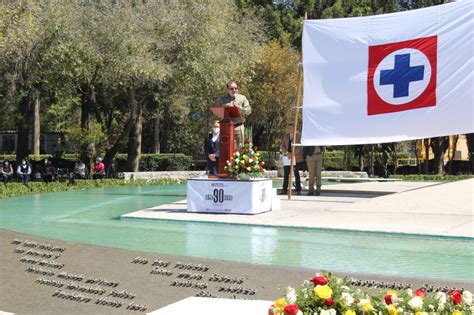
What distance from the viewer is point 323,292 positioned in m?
3.96

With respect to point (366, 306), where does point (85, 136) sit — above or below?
above

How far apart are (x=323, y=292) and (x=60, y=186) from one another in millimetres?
21516

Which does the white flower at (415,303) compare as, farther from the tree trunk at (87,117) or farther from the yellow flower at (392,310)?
the tree trunk at (87,117)

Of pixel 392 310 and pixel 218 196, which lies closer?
pixel 392 310

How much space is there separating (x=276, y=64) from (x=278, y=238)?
99.6 ft

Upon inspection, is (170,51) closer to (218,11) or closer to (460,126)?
(218,11)

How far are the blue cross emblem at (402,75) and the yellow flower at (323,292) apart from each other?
12328 millimetres

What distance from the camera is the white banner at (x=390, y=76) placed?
1531cm

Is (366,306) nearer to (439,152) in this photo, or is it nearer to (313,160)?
(313,160)

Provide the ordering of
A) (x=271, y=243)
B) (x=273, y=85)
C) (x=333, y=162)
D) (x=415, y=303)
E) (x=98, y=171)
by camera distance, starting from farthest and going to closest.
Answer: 1. (x=333, y=162)
2. (x=273, y=85)
3. (x=98, y=171)
4. (x=271, y=243)
5. (x=415, y=303)

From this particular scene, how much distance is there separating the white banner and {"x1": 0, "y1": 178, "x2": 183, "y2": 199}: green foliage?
10113mm

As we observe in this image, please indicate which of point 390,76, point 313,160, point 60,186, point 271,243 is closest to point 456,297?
point 271,243

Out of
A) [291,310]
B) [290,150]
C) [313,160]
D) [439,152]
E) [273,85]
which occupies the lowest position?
[291,310]

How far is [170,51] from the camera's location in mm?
29250
